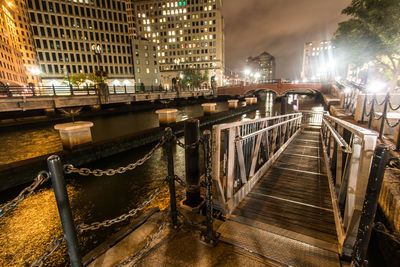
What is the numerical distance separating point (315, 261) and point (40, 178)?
346 centimetres

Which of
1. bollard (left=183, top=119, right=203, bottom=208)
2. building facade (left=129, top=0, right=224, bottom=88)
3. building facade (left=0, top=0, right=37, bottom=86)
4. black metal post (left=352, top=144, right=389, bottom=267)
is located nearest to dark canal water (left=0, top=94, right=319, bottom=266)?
bollard (left=183, top=119, right=203, bottom=208)

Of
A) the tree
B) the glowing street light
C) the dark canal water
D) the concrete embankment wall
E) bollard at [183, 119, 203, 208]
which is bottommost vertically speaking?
the dark canal water

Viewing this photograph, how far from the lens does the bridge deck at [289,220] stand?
2.59 meters

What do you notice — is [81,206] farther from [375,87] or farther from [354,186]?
[375,87]

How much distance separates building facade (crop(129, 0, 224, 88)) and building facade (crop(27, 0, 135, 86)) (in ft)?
68.1

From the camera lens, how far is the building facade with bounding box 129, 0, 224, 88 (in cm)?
8062

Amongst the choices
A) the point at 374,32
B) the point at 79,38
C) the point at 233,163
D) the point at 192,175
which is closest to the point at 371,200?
the point at 233,163

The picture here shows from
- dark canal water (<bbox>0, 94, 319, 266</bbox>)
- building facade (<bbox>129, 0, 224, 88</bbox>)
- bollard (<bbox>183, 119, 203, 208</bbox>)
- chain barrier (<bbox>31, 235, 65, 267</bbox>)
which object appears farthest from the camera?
building facade (<bbox>129, 0, 224, 88</bbox>)

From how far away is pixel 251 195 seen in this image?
13.7 feet

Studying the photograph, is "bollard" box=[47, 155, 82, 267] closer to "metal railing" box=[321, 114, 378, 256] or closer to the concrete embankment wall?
"metal railing" box=[321, 114, 378, 256]

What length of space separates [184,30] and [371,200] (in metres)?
94.9

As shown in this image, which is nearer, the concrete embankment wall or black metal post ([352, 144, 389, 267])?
black metal post ([352, 144, 389, 267])

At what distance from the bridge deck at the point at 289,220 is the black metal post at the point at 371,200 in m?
0.72

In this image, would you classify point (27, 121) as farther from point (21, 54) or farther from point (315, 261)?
point (21, 54)
